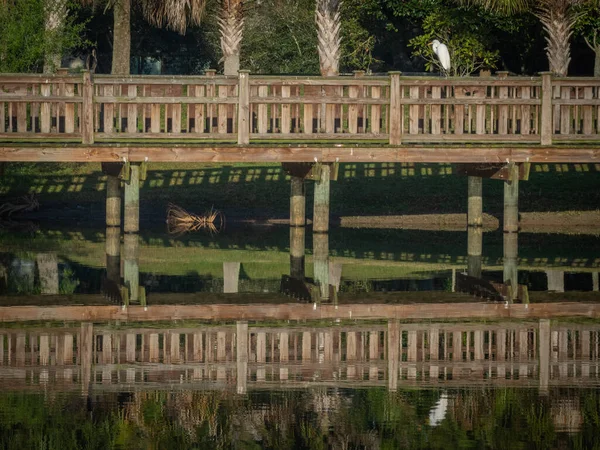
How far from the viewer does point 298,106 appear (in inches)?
987

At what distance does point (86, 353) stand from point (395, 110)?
10527 millimetres

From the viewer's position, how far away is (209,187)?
31.3m

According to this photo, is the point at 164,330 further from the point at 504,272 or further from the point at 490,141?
the point at 490,141

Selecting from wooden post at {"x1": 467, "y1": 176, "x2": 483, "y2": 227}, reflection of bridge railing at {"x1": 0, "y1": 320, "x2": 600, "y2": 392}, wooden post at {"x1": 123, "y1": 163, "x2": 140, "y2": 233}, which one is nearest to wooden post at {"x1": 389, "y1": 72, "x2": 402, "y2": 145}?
A: wooden post at {"x1": 467, "y1": 176, "x2": 483, "y2": 227}

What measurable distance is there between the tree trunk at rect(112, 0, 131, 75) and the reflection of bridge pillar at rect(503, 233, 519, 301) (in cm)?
1245

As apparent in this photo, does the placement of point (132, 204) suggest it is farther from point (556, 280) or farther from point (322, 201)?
point (556, 280)

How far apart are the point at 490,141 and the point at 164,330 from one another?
9.89 meters

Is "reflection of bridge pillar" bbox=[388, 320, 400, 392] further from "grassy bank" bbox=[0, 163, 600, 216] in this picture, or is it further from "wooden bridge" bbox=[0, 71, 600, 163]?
"grassy bank" bbox=[0, 163, 600, 216]

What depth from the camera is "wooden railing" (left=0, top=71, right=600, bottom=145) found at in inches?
965

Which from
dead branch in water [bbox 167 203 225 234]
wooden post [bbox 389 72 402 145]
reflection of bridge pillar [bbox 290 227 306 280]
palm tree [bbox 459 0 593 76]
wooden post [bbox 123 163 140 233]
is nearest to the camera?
reflection of bridge pillar [bbox 290 227 306 280]

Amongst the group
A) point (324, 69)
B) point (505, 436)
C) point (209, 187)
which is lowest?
point (505, 436)

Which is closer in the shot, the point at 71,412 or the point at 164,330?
the point at 71,412

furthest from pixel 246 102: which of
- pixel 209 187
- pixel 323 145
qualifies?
pixel 209 187

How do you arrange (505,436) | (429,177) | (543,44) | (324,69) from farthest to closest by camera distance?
(543,44) → (324,69) → (429,177) → (505,436)
